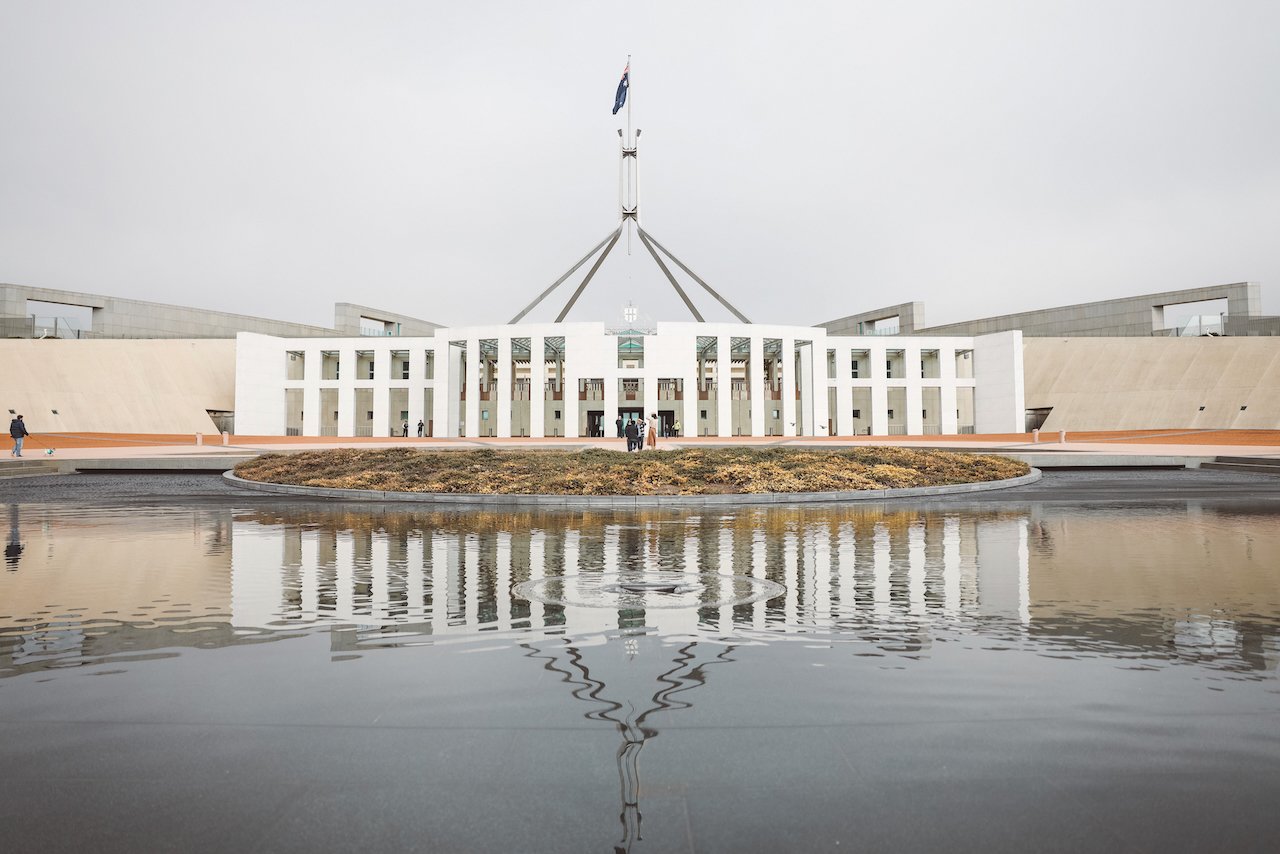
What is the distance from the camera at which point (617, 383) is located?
5447 cm

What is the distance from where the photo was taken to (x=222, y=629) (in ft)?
19.0

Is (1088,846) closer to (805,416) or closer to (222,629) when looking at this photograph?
(222,629)

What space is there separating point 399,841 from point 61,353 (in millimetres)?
65350

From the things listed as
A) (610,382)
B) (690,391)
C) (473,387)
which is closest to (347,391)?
(473,387)

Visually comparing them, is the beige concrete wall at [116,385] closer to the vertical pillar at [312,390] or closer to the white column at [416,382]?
the vertical pillar at [312,390]

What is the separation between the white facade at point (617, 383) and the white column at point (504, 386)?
0.08 m

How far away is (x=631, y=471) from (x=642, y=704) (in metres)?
15.2

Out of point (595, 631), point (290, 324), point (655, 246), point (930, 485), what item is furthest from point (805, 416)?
point (595, 631)

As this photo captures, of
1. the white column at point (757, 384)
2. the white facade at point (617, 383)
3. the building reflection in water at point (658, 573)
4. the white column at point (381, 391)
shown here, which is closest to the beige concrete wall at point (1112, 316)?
the white facade at point (617, 383)

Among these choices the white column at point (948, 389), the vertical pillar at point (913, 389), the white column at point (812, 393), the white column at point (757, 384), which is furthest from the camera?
the white column at point (948, 389)

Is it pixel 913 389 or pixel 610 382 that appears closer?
pixel 610 382

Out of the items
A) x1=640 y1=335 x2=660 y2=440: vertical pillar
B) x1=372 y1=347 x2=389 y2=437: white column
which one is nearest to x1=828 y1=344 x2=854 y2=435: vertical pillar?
x1=640 y1=335 x2=660 y2=440: vertical pillar

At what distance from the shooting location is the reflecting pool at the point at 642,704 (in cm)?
285

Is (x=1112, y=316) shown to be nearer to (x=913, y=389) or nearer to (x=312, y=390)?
(x=913, y=389)
